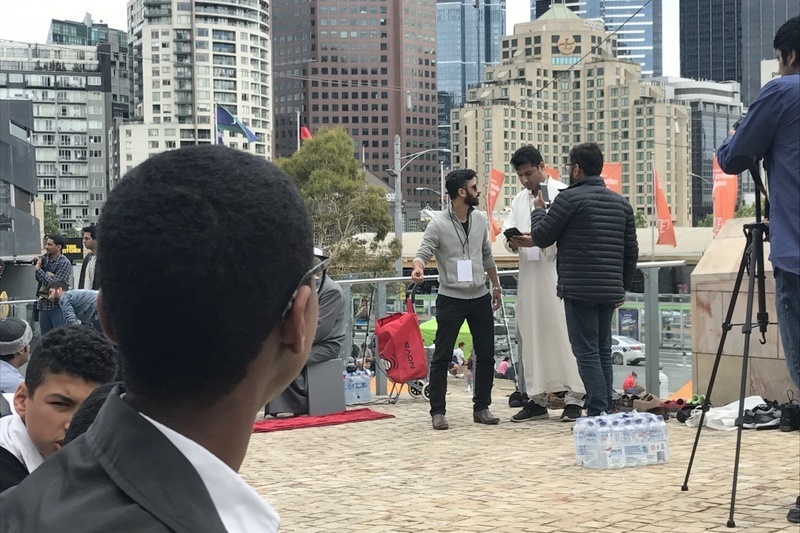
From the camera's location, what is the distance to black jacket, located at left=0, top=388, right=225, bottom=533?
1048 mm

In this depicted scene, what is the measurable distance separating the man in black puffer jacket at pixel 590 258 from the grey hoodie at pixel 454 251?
0.87 metres

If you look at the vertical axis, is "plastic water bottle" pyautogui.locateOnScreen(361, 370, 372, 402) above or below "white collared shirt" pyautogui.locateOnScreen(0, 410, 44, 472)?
below

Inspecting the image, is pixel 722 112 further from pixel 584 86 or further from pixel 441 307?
pixel 441 307

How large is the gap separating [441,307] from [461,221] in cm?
69

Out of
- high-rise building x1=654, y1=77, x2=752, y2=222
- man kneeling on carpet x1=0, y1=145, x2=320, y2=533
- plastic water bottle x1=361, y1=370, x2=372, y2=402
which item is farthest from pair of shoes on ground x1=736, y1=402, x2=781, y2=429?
high-rise building x1=654, y1=77, x2=752, y2=222

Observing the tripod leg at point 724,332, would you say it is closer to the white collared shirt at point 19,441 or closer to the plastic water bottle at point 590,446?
the plastic water bottle at point 590,446

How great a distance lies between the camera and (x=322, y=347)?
372 inches

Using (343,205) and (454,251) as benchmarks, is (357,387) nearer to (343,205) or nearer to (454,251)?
(454,251)

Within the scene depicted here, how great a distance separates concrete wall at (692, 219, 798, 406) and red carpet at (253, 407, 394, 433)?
99.2 inches

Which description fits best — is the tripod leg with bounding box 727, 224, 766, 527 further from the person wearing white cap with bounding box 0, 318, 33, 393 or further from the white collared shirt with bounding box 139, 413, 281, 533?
the white collared shirt with bounding box 139, 413, 281, 533

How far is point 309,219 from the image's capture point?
1331mm

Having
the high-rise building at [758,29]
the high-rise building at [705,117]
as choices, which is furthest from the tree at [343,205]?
the high-rise building at [705,117]

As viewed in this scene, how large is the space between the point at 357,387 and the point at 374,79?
172 m

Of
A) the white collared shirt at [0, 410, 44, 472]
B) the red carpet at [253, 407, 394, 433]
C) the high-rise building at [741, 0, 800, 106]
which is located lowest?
the red carpet at [253, 407, 394, 433]
